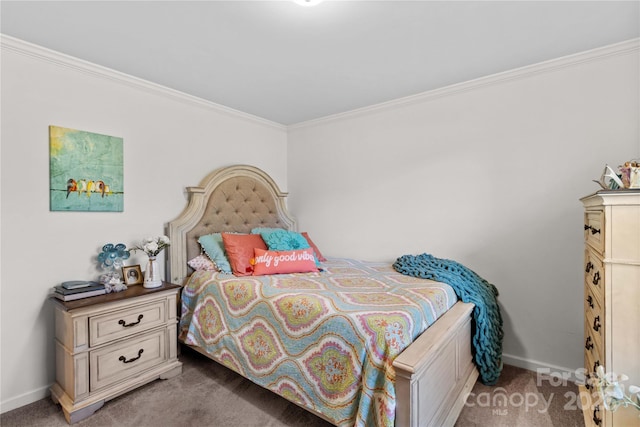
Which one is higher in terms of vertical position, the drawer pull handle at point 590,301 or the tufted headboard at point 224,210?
the tufted headboard at point 224,210

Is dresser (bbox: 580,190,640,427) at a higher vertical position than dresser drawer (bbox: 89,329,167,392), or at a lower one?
higher

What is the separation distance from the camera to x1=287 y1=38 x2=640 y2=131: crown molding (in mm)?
1990

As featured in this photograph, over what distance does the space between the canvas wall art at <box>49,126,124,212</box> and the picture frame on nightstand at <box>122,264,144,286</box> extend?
0.45m

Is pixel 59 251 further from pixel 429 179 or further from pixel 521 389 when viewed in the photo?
pixel 521 389

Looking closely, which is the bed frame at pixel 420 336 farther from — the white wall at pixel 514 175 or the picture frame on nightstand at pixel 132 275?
the white wall at pixel 514 175

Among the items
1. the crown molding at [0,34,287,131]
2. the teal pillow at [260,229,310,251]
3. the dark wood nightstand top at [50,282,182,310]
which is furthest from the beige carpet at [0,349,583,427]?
the crown molding at [0,34,287,131]

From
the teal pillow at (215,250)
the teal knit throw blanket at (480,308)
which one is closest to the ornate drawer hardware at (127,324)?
the teal pillow at (215,250)

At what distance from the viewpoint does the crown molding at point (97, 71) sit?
1.86 m

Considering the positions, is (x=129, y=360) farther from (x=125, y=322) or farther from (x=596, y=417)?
(x=596, y=417)

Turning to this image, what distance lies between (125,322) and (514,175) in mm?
2971

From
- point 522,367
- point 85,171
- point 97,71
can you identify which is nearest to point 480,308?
point 522,367

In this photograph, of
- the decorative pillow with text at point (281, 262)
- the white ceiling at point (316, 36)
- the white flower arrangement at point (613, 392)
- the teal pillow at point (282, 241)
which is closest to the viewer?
the white flower arrangement at point (613, 392)

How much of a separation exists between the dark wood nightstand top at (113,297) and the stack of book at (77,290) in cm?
3

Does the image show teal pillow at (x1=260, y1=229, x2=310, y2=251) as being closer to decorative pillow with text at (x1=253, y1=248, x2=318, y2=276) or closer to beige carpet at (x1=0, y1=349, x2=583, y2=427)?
decorative pillow with text at (x1=253, y1=248, x2=318, y2=276)
